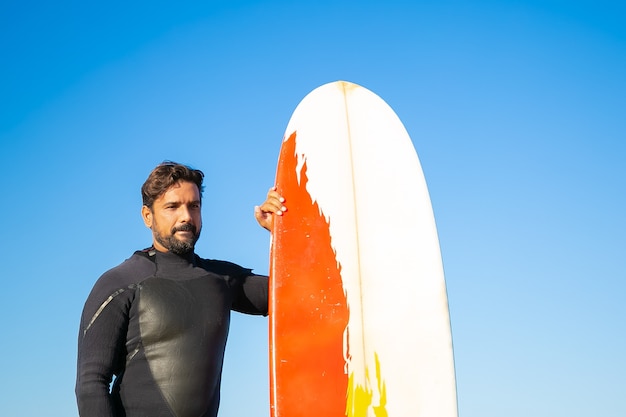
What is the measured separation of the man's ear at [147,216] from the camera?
10.4 feet

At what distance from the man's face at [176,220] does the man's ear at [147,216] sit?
50 millimetres

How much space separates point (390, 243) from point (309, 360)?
31.5 inches

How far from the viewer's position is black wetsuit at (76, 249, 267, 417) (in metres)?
2.76

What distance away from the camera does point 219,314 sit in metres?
3.02

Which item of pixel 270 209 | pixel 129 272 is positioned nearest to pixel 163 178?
pixel 129 272

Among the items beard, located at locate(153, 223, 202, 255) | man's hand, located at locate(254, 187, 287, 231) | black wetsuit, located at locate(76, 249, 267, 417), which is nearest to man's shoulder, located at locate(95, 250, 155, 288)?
black wetsuit, located at locate(76, 249, 267, 417)

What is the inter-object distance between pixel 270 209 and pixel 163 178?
0.67m

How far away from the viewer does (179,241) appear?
10.0 ft

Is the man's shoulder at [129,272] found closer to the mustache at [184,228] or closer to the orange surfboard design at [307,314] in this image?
the mustache at [184,228]

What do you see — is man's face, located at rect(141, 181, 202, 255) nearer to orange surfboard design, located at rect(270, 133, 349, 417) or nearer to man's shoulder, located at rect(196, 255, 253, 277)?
man's shoulder, located at rect(196, 255, 253, 277)

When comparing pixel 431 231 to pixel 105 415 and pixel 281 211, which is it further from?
pixel 105 415

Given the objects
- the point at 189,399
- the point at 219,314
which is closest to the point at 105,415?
the point at 189,399

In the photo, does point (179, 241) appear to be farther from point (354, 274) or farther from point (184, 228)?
point (354, 274)

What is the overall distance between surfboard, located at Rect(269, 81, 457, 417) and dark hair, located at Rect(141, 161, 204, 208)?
576 mm
